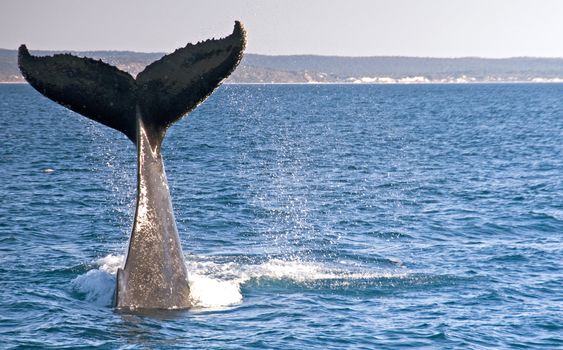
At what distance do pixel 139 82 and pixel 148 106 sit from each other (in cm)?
33

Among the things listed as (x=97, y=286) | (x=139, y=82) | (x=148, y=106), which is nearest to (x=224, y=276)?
(x=97, y=286)

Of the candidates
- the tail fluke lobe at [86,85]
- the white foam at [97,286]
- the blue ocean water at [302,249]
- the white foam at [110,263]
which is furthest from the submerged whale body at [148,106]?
the white foam at [110,263]

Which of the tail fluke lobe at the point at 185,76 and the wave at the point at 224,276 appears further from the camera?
the wave at the point at 224,276

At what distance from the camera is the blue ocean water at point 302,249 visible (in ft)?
43.8

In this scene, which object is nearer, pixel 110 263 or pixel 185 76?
pixel 185 76

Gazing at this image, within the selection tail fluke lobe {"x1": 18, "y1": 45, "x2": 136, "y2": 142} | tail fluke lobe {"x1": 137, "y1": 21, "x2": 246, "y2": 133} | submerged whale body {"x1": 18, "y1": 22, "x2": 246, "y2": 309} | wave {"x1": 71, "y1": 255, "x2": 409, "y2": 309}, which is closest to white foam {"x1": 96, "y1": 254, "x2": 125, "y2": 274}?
Result: wave {"x1": 71, "y1": 255, "x2": 409, "y2": 309}

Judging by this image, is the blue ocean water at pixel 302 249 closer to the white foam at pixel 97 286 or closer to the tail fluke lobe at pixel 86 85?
the white foam at pixel 97 286

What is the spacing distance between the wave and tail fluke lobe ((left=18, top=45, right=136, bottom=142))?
8.44ft

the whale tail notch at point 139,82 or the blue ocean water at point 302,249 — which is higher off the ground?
the whale tail notch at point 139,82

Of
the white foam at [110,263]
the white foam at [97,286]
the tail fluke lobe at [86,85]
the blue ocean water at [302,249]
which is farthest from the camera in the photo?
the white foam at [110,263]

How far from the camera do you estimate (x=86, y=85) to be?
1284 centimetres

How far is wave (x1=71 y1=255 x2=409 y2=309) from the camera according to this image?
14539mm

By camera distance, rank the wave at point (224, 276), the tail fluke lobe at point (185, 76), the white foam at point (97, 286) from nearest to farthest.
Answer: the tail fluke lobe at point (185, 76)
the white foam at point (97, 286)
the wave at point (224, 276)

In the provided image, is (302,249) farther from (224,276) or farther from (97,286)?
(97,286)
